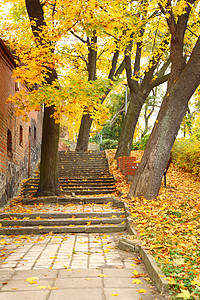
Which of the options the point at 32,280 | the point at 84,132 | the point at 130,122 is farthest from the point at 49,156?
the point at 84,132

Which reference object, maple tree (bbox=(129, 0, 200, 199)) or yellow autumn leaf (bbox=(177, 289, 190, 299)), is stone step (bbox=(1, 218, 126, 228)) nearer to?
maple tree (bbox=(129, 0, 200, 199))

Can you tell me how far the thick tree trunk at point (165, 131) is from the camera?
8.81 m

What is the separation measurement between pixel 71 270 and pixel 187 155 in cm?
1310

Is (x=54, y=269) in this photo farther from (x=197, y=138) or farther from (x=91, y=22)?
(x=197, y=138)

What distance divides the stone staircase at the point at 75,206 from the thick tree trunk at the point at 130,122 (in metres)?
1.48

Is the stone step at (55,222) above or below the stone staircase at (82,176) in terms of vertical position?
below

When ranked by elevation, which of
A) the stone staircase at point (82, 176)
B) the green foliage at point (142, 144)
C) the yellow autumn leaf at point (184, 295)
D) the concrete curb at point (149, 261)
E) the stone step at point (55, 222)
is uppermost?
the green foliage at point (142, 144)

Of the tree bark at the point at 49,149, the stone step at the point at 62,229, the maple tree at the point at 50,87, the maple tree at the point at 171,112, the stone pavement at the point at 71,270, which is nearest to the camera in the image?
the stone pavement at the point at 71,270

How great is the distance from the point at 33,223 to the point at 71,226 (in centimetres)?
98

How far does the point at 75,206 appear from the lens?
10227 mm

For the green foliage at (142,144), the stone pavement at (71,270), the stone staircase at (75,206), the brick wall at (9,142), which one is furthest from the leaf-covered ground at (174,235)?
the green foliage at (142,144)

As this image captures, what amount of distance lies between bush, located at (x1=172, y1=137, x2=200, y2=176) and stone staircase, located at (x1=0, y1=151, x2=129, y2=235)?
13.0 ft

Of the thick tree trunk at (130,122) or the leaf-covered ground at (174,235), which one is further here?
the thick tree trunk at (130,122)

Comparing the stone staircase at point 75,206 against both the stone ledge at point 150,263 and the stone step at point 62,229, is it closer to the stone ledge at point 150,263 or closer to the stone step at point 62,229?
the stone step at point 62,229
